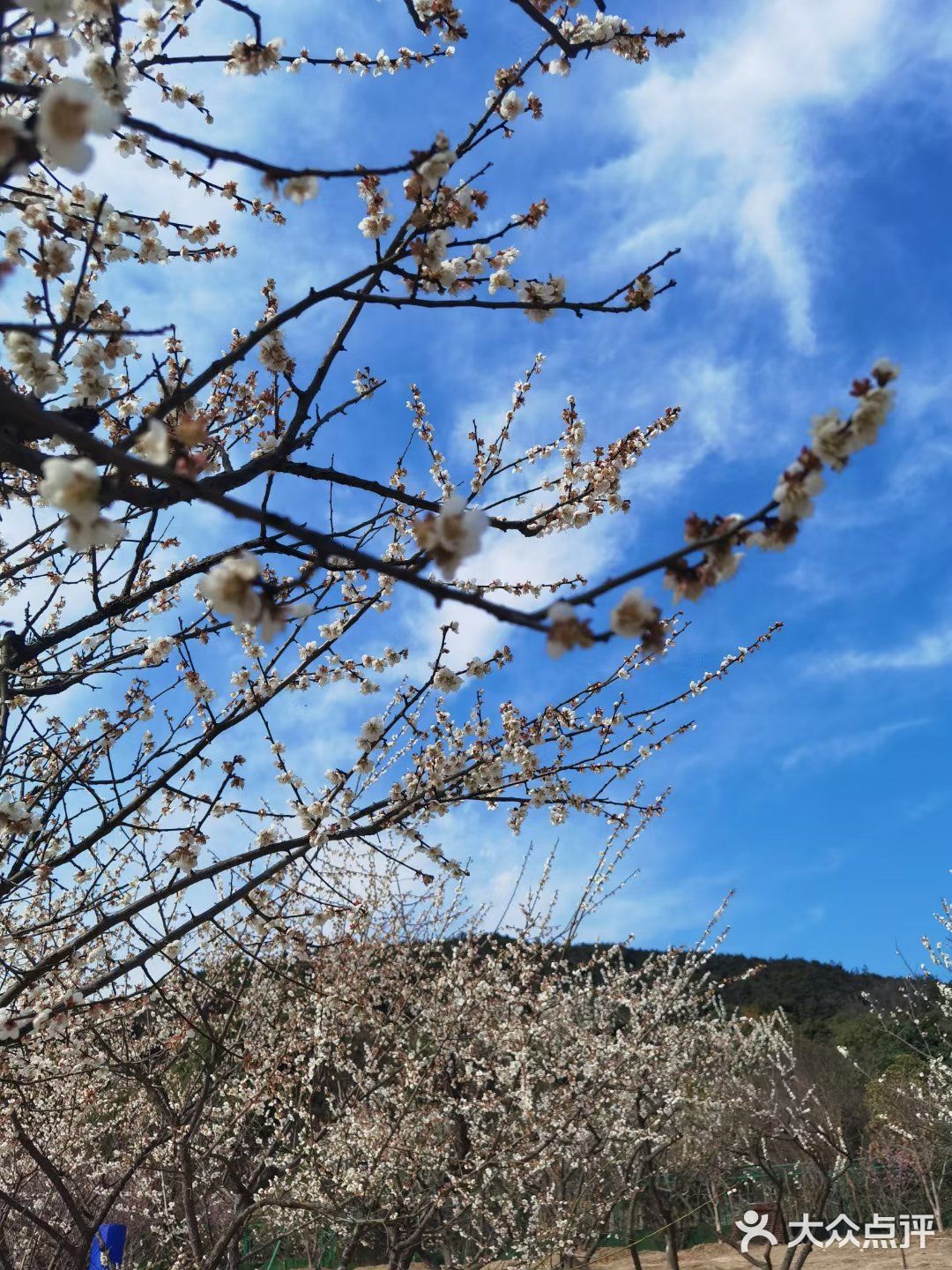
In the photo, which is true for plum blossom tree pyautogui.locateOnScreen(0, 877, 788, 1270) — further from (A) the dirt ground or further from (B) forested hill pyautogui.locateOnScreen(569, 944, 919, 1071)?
(B) forested hill pyautogui.locateOnScreen(569, 944, 919, 1071)

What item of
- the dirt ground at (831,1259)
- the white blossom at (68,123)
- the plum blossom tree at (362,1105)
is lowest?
the dirt ground at (831,1259)

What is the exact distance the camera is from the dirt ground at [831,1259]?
10297 millimetres

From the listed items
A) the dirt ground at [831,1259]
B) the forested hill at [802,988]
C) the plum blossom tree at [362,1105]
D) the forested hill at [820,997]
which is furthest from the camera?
the forested hill at [802,988]

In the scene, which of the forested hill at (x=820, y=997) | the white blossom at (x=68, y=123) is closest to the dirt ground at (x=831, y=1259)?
the forested hill at (x=820, y=997)

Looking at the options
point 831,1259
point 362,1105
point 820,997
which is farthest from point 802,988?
point 362,1105

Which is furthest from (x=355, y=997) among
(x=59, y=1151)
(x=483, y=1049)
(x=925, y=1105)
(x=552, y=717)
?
(x=925, y=1105)

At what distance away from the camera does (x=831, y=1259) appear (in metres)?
11.2

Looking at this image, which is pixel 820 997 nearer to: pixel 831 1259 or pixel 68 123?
pixel 831 1259

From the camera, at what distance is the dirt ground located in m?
10.3

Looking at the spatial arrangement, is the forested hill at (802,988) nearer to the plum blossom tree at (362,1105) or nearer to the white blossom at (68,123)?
the plum blossom tree at (362,1105)

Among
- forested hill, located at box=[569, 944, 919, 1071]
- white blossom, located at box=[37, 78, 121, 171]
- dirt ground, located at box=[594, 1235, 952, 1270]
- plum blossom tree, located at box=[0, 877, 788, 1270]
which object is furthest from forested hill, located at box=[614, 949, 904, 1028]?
white blossom, located at box=[37, 78, 121, 171]

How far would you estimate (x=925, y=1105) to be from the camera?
12.7 metres

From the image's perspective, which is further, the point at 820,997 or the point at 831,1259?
the point at 820,997

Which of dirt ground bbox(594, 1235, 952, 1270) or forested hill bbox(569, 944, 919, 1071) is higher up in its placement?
forested hill bbox(569, 944, 919, 1071)
